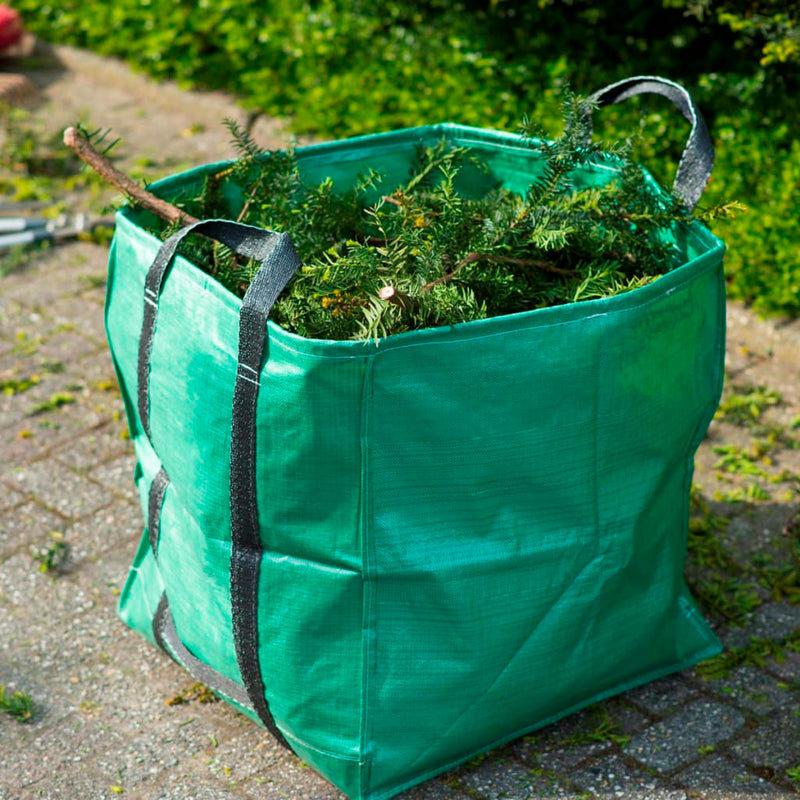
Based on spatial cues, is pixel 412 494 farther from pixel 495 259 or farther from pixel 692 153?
pixel 692 153

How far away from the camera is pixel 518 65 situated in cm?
478

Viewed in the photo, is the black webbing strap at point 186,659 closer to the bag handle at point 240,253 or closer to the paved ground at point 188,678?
the paved ground at point 188,678

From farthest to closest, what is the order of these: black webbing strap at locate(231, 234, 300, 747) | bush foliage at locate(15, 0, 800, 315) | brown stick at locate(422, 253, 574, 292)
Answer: bush foliage at locate(15, 0, 800, 315), brown stick at locate(422, 253, 574, 292), black webbing strap at locate(231, 234, 300, 747)

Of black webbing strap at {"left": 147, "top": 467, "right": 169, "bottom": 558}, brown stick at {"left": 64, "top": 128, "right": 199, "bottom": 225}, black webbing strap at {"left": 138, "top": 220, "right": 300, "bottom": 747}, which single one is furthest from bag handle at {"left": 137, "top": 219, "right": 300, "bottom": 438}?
brown stick at {"left": 64, "top": 128, "right": 199, "bottom": 225}

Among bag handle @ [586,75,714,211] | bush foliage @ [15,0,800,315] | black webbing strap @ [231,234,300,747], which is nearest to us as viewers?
black webbing strap @ [231,234,300,747]

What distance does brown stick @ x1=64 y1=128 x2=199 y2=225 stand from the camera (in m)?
2.36

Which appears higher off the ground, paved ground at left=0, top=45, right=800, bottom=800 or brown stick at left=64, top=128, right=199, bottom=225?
brown stick at left=64, top=128, right=199, bottom=225

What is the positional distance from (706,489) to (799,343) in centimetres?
86

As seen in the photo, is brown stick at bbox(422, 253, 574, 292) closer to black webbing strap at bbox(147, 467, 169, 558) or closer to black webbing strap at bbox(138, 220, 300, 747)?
black webbing strap at bbox(138, 220, 300, 747)

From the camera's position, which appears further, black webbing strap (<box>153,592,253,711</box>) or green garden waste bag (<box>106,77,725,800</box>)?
black webbing strap (<box>153,592,253,711</box>)

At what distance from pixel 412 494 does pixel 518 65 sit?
10.7 feet

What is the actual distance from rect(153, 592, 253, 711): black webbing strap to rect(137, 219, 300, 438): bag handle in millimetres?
497

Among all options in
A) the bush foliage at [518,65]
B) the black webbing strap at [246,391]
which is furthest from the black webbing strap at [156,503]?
the bush foliage at [518,65]

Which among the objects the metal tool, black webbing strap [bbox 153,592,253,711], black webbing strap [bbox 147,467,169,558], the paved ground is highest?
black webbing strap [bbox 147,467,169,558]
